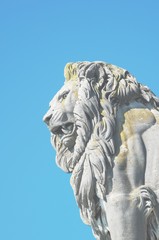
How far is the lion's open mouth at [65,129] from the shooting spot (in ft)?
38.9

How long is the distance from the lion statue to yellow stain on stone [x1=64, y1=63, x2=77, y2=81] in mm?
53

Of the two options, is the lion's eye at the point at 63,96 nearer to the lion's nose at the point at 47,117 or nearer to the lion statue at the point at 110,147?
the lion statue at the point at 110,147

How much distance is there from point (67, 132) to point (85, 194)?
3.37ft

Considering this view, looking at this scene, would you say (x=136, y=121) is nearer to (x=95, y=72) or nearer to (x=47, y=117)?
(x=95, y=72)

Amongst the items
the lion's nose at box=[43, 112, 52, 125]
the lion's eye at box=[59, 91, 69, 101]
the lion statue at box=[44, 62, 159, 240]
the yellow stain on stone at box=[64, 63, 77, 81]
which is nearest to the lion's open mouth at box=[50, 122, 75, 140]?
the lion statue at box=[44, 62, 159, 240]

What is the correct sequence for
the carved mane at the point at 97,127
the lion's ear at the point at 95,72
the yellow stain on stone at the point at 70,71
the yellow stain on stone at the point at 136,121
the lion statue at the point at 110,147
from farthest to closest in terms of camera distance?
the yellow stain on stone at the point at 70,71
the lion's ear at the point at 95,72
the yellow stain on stone at the point at 136,121
the carved mane at the point at 97,127
the lion statue at the point at 110,147

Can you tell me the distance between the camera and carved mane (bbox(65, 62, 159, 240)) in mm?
11461

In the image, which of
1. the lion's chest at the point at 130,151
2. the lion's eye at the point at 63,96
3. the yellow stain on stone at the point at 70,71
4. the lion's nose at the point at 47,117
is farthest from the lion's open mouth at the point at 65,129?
Result: the yellow stain on stone at the point at 70,71

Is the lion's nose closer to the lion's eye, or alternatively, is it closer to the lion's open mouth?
the lion's open mouth

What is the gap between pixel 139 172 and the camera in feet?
37.4

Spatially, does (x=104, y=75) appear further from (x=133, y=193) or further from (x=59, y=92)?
(x=133, y=193)

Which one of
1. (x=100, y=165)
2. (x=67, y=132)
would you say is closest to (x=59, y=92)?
(x=67, y=132)

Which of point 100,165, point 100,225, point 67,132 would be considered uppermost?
point 67,132

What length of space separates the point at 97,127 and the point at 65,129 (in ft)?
1.84
